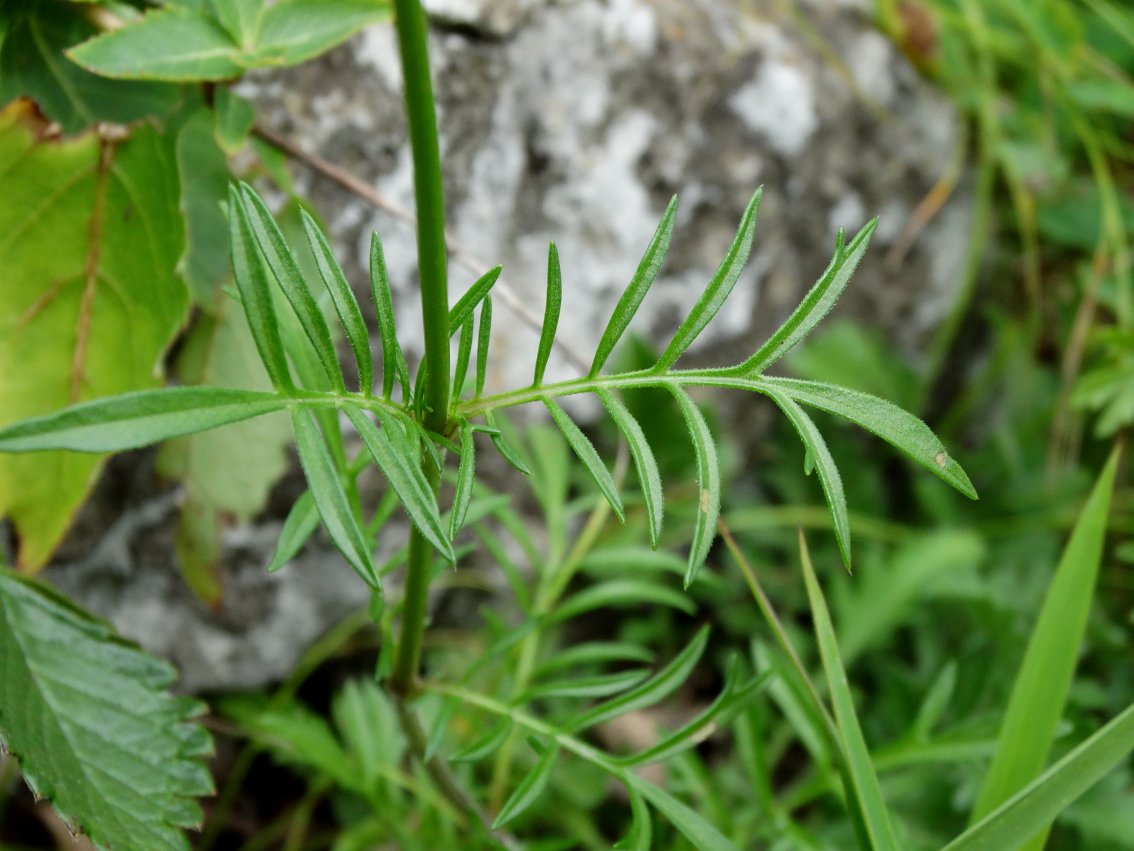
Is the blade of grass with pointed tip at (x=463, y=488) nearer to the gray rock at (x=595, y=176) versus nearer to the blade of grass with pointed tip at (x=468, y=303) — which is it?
the blade of grass with pointed tip at (x=468, y=303)

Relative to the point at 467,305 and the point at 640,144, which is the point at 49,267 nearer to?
the point at 467,305

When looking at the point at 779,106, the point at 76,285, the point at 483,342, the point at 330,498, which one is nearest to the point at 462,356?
the point at 483,342

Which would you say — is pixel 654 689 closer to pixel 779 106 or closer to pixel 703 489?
pixel 703 489

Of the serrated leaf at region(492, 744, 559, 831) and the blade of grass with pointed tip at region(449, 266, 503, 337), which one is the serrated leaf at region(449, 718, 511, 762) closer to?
the serrated leaf at region(492, 744, 559, 831)

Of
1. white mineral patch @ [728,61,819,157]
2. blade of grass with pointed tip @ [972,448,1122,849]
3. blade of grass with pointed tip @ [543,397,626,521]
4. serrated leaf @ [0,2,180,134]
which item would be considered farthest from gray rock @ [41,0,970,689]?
blade of grass with pointed tip @ [972,448,1122,849]

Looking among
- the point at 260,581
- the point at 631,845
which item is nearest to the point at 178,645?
the point at 260,581

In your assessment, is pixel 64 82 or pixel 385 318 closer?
pixel 385 318

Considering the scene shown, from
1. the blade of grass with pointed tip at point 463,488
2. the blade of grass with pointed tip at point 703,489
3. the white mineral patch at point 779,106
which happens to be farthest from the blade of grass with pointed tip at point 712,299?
the white mineral patch at point 779,106
